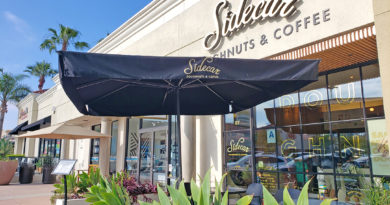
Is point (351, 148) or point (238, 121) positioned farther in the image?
point (238, 121)

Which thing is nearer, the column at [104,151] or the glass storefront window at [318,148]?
the glass storefront window at [318,148]

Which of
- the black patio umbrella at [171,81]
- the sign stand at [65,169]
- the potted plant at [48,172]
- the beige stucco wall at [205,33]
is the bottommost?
the potted plant at [48,172]

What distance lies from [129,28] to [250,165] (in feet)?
25.9

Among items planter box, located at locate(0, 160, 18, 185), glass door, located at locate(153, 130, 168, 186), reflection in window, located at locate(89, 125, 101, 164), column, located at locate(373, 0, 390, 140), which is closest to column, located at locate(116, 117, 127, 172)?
glass door, located at locate(153, 130, 168, 186)

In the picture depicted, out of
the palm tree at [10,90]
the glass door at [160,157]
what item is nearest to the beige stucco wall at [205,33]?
the glass door at [160,157]

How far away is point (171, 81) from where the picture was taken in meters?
4.85

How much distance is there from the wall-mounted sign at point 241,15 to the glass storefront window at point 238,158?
2.48 meters

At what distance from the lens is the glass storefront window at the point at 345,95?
619 centimetres

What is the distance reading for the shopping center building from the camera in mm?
5562

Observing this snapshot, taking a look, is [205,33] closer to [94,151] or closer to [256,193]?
[256,193]

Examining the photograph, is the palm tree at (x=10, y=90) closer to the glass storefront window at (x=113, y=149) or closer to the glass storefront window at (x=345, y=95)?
the glass storefront window at (x=113, y=149)

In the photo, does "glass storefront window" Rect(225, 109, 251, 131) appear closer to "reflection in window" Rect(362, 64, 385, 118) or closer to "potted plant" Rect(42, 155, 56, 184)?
"reflection in window" Rect(362, 64, 385, 118)

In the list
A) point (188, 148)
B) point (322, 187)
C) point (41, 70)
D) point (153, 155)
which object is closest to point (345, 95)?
point (322, 187)

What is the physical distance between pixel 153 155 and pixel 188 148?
3268mm
